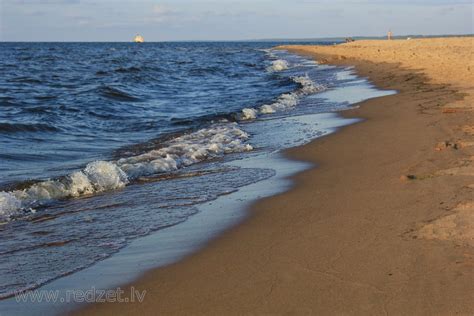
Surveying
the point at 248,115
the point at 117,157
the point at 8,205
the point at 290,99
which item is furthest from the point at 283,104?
the point at 8,205

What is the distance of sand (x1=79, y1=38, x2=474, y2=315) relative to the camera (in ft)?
11.2

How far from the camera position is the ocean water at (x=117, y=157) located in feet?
16.7

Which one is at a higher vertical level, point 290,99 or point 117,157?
point 290,99

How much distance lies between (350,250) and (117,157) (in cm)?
593

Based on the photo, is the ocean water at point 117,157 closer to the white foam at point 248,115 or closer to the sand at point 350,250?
the white foam at point 248,115

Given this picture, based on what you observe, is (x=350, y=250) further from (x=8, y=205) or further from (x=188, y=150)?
(x=188, y=150)

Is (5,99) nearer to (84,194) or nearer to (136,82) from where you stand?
(136,82)

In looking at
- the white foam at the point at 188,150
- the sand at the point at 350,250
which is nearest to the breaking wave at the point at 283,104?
the white foam at the point at 188,150

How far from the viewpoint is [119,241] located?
4.93 meters

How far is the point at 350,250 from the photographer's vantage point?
4199 mm

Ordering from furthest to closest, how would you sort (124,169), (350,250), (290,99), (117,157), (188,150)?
(290,99), (117,157), (188,150), (124,169), (350,250)

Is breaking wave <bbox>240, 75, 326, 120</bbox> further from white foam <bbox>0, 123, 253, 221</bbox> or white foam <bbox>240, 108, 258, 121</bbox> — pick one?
white foam <bbox>0, 123, 253, 221</bbox>

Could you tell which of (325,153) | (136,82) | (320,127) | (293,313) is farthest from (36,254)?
(136,82)

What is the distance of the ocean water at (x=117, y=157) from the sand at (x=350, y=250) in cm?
89
